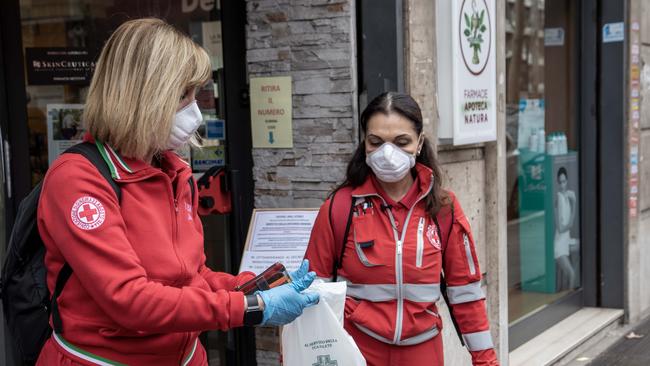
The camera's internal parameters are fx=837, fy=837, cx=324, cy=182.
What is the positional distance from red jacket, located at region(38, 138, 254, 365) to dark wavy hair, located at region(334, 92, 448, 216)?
3.41 feet

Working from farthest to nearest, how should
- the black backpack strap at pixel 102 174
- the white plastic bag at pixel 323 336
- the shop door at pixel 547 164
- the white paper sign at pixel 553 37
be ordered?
the white paper sign at pixel 553 37 < the shop door at pixel 547 164 < the white plastic bag at pixel 323 336 < the black backpack strap at pixel 102 174

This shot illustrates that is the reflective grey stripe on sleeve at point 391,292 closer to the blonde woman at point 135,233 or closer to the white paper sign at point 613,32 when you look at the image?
the blonde woman at point 135,233

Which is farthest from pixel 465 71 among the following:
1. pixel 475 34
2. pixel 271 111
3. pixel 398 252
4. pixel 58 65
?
pixel 58 65

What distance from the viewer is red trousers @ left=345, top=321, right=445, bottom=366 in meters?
3.13

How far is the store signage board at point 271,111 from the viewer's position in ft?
14.4

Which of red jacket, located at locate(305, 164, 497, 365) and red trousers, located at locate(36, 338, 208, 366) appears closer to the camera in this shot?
red trousers, located at locate(36, 338, 208, 366)

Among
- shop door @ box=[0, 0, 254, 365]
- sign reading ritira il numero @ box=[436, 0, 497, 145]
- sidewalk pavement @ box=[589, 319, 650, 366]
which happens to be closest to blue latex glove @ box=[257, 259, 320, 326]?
shop door @ box=[0, 0, 254, 365]

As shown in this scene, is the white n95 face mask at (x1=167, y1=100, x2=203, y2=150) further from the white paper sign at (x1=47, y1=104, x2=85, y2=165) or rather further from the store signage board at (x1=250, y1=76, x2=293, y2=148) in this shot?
the store signage board at (x1=250, y1=76, x2=293, y2=148)

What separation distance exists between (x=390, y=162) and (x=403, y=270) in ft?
1.33

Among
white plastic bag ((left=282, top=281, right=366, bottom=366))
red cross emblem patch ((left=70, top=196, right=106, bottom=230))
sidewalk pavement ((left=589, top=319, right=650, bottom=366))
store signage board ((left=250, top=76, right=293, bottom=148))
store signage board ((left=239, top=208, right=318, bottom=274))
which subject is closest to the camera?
red cross emblem patch ((left=70, top=196, right=106, bottom=230))

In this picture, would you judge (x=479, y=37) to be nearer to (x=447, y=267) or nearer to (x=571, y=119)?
(x=447, y=267)

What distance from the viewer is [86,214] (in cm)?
208

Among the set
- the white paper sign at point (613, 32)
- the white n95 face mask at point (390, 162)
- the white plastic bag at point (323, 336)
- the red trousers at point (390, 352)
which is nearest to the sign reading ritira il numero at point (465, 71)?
the white n95 face mask at point (390, 162)

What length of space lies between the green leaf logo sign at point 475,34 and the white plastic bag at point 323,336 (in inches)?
91.4
